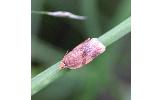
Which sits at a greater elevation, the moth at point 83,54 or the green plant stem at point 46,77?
the moth at point 83,54

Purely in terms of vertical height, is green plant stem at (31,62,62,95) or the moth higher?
the moth

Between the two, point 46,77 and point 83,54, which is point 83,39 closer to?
point 83,54

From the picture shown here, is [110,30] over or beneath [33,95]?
over
